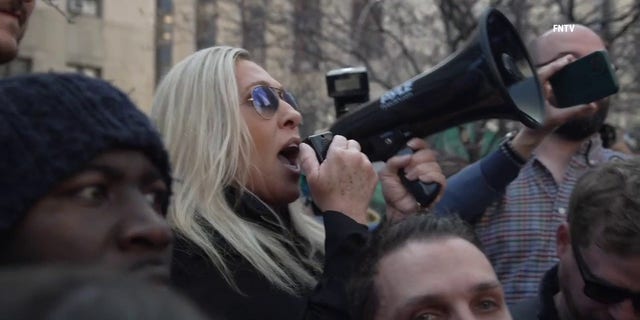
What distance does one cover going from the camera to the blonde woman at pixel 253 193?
99.4 inches

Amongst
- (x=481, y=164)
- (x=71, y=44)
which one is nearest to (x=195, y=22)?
(x=71, y=44)

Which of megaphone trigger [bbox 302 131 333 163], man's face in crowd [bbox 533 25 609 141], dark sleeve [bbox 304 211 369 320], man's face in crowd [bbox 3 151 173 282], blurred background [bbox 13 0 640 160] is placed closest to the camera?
man's face in crowd [bbox 3 151 173 282]

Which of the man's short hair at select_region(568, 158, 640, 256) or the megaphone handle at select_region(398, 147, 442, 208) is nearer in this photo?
the man's short hair at select_region(568, 158, 640, 256)

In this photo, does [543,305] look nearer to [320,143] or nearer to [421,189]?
[421,189]

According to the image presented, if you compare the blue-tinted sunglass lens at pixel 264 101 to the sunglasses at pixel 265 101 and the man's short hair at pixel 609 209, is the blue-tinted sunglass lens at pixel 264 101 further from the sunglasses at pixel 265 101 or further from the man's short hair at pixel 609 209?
the man's short hair at pixel 609 209

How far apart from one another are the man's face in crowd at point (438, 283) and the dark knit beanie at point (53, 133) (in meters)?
0.85

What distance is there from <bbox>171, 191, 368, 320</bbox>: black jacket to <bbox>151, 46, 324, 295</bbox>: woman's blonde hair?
0.03 metres

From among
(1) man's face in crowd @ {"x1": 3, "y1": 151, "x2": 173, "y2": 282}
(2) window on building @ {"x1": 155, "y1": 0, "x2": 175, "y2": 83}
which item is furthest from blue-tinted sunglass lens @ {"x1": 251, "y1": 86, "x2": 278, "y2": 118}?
(2) window on building @ {"x1": 155, "y1": 0, "x2": 175, "y2": 83}

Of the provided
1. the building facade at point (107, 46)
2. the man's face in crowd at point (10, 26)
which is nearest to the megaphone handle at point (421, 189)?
the man's face in crowd at point (10, 26)

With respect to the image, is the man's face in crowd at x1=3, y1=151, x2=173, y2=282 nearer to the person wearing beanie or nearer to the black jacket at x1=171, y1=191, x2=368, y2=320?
the person wearing beanie

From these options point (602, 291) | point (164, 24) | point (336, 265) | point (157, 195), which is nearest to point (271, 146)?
point (336, 265)

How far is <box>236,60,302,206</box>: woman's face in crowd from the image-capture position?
9.59 feet

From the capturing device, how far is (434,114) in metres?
3.00

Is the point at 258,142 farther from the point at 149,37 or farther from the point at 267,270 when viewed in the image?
the point at 149,37
